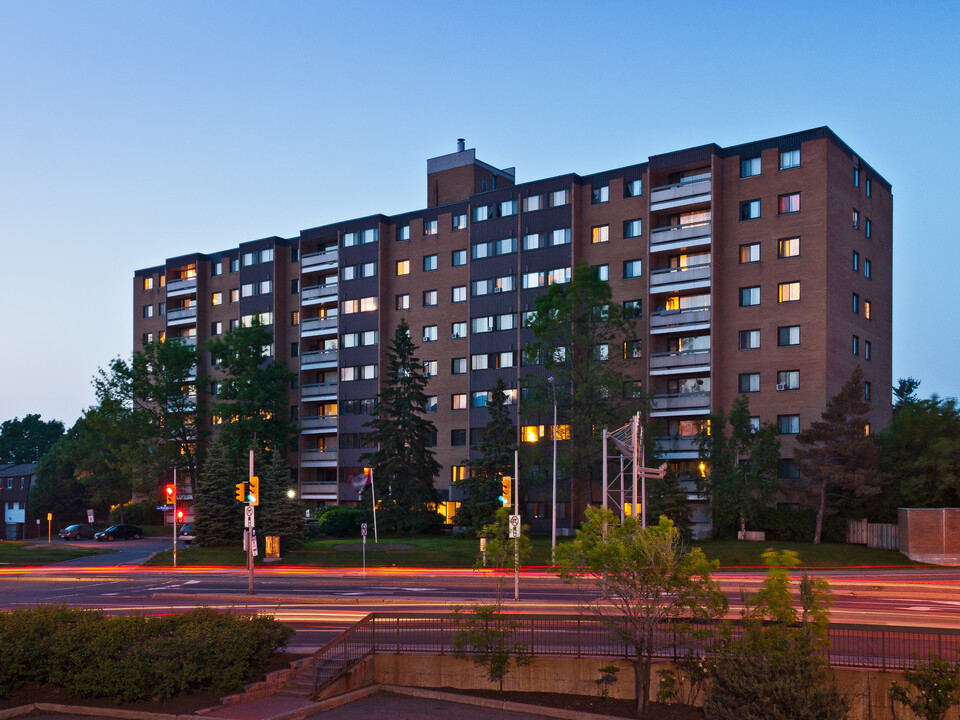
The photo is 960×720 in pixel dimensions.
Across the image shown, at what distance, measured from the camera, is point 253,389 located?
8338cm

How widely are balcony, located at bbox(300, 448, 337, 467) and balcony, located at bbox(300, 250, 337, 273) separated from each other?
58.3 feet

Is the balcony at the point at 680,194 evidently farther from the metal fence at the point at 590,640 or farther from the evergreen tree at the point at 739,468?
the metal fence at the point at 590,640

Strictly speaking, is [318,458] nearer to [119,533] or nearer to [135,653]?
[119,533]

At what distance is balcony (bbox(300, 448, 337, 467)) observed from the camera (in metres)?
86.9

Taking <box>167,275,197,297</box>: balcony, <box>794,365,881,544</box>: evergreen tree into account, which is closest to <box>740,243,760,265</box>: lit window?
<box>794,365,881,544</box>: evergreen tree

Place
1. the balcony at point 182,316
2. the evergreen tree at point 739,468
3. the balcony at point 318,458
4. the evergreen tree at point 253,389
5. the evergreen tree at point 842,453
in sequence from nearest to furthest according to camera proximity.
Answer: the evergreen tree at point 842,453, the evergreen tree at point 739,468, the evergreen tree at point 253,389, the balcony at point 318,458, the balcony at point 182,316

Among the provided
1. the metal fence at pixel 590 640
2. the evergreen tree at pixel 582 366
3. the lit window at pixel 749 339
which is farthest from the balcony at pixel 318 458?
the metal fence at pixel 590 640

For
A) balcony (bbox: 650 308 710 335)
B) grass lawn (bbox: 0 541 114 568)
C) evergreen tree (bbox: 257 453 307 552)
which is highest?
balcony (bbox: 650 308 710 335)

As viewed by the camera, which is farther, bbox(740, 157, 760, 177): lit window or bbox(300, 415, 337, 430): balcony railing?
bbox(300, 415, 337, 430): balcony railing

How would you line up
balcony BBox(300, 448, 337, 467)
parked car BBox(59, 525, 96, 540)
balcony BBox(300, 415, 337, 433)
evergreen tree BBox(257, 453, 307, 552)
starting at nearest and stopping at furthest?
evergreen tree BBox(257, 453, 307, 552), parked car BBox(59, 525, 96, 540), balcony BBox(300, 448, 337, 467), balcony BBox(300, 415, 337, 433)

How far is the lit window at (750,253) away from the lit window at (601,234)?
35.6 feet

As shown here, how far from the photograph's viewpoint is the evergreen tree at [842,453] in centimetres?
5209

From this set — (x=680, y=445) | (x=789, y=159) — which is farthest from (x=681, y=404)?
(x=789, y=159)

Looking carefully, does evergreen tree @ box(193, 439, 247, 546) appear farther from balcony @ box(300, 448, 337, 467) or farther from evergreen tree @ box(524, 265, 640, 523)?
balcony @ box(300, 448, 337, 467)
